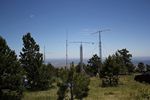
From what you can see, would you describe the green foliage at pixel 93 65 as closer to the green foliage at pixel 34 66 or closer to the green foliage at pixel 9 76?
the green foliage at pixel 34 66

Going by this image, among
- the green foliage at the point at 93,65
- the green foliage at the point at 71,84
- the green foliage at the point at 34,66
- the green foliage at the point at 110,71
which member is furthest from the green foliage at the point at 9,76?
the green foliage at the point at 93,65

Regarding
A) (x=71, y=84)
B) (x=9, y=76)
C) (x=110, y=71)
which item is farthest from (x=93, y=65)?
(x=71, y=84)

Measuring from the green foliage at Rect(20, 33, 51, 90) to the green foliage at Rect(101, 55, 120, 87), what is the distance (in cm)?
1267

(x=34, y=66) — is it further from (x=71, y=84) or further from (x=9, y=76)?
(x=71, y=84)

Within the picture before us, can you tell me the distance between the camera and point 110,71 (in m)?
54.4


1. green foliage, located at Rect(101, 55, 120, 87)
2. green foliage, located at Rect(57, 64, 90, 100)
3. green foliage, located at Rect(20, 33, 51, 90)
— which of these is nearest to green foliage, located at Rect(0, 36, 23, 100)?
green foliage, located at Rect(57, 64, 90, 100)

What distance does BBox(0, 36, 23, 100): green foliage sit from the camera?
37.4m

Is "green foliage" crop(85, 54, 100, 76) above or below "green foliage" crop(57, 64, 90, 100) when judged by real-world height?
above

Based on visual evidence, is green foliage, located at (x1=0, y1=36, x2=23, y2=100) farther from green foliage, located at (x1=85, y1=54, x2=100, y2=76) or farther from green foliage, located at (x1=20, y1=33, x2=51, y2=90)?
green foliage, located at (x1=85, y1=54, x2=100, y2=76)

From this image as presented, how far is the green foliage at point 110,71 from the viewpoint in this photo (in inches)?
2136

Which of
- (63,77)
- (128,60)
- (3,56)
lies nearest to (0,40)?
(3,56)

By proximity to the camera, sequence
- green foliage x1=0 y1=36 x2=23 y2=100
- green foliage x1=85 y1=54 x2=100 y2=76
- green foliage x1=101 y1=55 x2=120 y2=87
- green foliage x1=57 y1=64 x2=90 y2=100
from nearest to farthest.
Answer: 1. green foliage x1=57 y1=64 x2=90 y2=100
2. green foliage x1=0 y1=36 x2=23 y2=100
3. green foliage x1=101 y1=55 x2=120 y2=87
4. green foliage x1=85 y1=54 x2=100 y2=76

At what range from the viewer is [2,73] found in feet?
124

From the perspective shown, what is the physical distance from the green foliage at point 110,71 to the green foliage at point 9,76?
2199 cm
